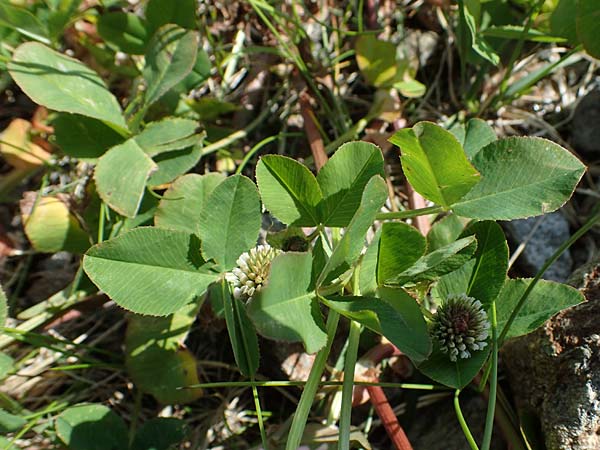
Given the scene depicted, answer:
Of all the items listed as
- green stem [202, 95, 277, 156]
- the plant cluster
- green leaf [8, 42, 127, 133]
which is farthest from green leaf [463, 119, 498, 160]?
green leaf [8, 42, 127, 133]

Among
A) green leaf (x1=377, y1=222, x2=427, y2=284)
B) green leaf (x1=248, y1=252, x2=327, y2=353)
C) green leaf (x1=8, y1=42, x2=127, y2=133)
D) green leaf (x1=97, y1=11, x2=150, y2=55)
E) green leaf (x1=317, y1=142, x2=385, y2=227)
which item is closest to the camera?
green leaf (x1=248, y1=252, x2=327, y2=353)

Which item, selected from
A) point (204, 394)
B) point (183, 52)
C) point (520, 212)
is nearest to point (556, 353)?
point (520, 212)

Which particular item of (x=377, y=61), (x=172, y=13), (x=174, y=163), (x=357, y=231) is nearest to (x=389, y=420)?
(x=357, y=231)

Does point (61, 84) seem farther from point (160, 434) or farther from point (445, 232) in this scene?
point (445, 232)

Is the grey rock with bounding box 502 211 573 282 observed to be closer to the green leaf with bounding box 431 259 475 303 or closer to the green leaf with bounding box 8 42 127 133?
the green leaf with bounding box 431 259 475 303

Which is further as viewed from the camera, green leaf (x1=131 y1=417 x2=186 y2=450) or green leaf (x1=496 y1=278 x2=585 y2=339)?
green leaf (x1=131 y1=417 x2=186 y2=450)
